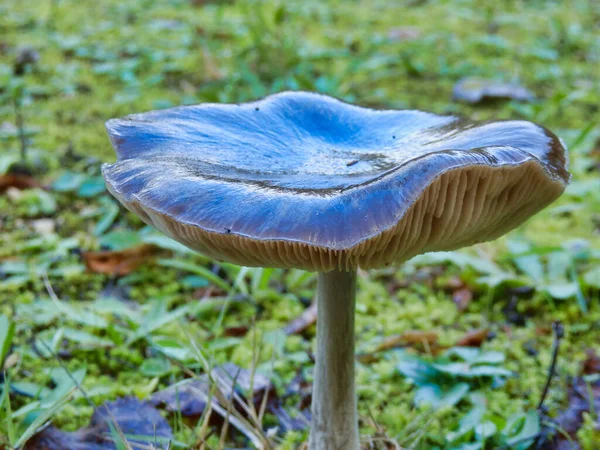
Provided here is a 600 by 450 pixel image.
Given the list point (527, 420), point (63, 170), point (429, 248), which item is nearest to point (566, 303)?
point (527, 420)

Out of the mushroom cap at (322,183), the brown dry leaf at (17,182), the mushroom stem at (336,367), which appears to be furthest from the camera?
the brown dry leaf at (17,182)

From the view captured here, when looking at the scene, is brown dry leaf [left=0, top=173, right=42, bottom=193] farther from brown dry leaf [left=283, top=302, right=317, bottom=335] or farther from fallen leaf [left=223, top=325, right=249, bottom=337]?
brown dry leaf [left=283, top=302, right=317, bottom=335]

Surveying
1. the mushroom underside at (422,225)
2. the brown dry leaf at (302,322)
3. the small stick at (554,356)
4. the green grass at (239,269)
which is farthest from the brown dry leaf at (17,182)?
the small stick at (554,356)

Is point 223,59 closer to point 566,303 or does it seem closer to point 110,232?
point 110,232

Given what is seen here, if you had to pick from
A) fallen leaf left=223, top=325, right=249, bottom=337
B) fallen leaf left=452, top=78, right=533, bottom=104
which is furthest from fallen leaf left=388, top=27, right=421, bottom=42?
fallen leaf left=223, top=325, right=249, bottom=337

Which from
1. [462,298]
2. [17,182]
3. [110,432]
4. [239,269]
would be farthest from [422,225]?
[17,182]

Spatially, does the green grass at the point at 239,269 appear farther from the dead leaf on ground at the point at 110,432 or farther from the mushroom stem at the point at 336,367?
the mushroom stem at the point at 336,367

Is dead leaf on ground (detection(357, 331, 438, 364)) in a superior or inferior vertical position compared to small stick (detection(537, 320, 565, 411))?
inferior
